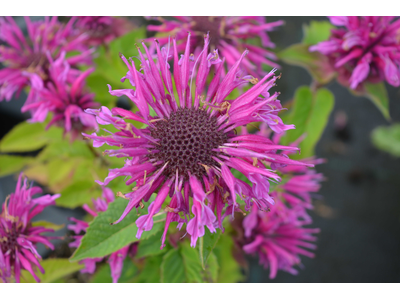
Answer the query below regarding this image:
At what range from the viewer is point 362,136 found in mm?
1569

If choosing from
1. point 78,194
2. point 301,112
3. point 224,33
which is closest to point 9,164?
point 78,194

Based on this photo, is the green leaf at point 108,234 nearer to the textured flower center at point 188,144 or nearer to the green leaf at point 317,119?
the textured flower center at point 188,144

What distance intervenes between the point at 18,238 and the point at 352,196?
56.9 inches

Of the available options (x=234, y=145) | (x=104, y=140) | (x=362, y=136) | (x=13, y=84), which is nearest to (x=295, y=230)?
(x=234, y=145)

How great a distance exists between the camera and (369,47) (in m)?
0.62

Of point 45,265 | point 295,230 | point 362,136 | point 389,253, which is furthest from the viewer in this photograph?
point 362,136

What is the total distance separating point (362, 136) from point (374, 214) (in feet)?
1.28

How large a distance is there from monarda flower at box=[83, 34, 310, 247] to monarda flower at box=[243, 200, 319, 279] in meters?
0.25

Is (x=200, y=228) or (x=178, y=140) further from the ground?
(x=178, y=140)

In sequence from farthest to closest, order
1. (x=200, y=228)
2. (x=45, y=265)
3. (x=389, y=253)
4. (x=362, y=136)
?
1. (x=362, y=136)
2. (x=389, y=253)
3. (x=45, y=265)
4. (x=200, y=228)

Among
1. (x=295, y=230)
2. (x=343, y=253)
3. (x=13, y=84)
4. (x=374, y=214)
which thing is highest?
(x=13, y=84)

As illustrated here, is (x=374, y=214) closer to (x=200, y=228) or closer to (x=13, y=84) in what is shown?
(x=200, y=228)

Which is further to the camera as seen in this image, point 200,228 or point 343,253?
point 343,253

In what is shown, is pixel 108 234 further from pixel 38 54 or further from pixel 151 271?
pixel 38 54
